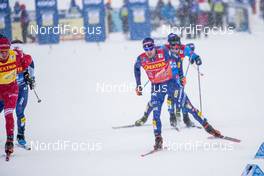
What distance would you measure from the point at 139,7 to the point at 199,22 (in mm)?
2578

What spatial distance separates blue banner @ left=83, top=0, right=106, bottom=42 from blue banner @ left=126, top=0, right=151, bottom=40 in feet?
4.12

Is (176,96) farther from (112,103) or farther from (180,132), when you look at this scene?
(112,103)

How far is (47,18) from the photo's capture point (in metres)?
15.7

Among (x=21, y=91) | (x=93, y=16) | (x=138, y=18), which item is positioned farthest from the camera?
(x=138, y=18)

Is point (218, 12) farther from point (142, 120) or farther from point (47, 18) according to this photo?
point (142, 120)

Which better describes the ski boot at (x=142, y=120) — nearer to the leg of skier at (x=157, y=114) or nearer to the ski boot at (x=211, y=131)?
the leg of skier at (x=157, y=114)

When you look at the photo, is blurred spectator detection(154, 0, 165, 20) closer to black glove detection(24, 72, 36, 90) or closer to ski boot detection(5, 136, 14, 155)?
black glove detection(24, 72, 36, 90)

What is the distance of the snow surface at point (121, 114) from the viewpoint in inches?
278

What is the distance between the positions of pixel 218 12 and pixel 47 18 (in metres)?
7.52

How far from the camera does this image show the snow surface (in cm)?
706

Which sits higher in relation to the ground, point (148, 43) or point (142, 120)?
point (148, 43)

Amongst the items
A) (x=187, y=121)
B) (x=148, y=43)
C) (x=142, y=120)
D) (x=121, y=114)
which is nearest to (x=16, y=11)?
(x=121, y=114)

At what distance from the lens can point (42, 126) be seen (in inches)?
369

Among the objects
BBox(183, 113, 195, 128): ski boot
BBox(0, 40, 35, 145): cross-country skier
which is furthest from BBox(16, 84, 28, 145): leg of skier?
BBox(183, 113, 195, 128): ski boot
